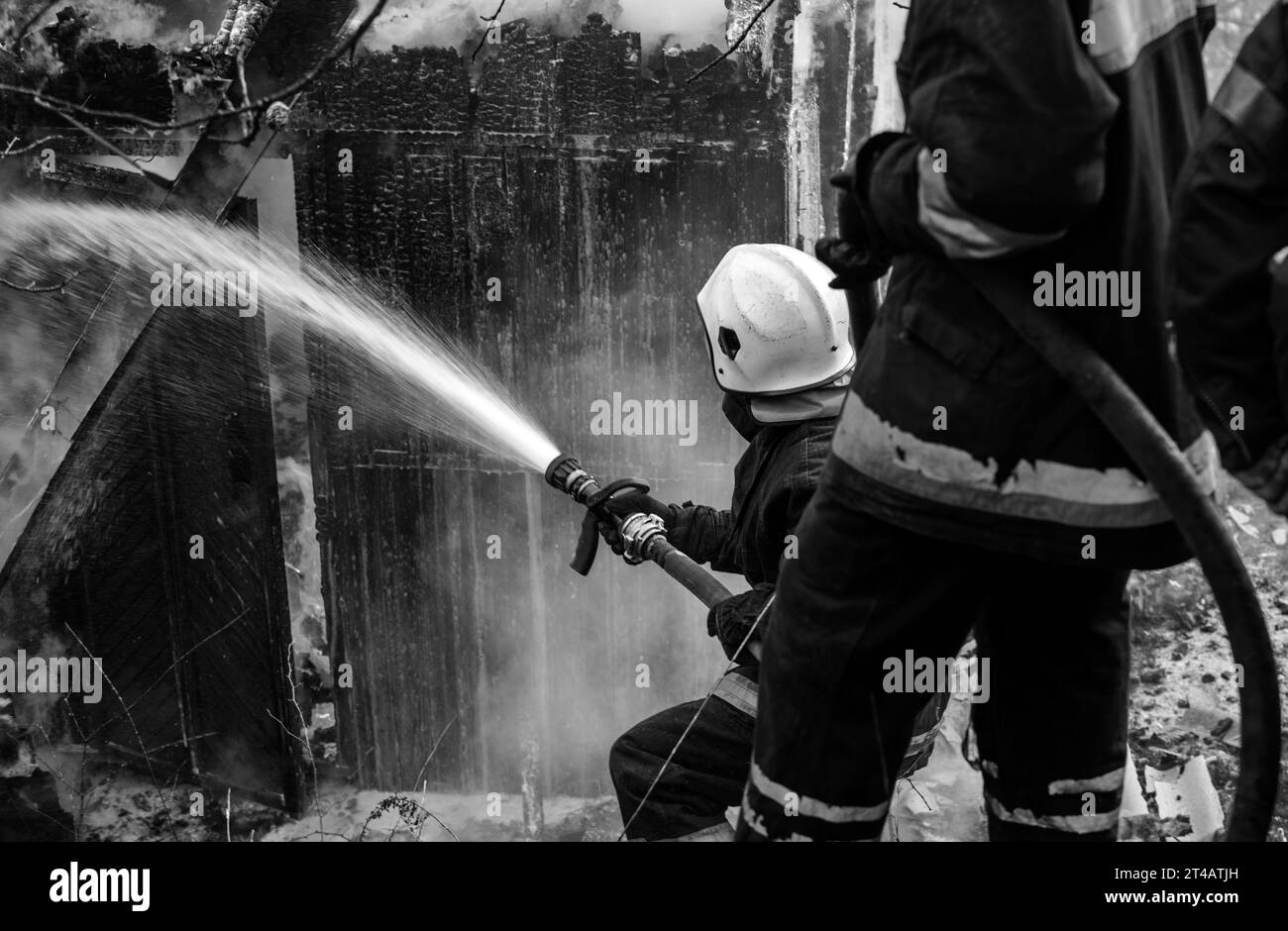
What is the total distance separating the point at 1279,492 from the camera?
6.17 ft

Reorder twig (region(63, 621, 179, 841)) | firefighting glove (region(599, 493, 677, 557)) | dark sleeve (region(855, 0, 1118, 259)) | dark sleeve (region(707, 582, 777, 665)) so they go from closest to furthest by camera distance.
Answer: dark sleeve (region(855, 0, 1118, 259)) < dark sleeve (region(707, 582, 777, 665)) < firefighting glove (region(599, 493, 677, 557)) < twig (region(63, 621, 179, 841))

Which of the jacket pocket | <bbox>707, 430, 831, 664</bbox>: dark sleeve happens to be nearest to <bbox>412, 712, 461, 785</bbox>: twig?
<bbox>707, 430, 831, 664</bbox>: dark sleeve

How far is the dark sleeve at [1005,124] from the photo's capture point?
5.76ft

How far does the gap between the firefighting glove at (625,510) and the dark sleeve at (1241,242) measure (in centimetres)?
204

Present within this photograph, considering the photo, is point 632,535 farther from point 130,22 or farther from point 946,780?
point 130,22

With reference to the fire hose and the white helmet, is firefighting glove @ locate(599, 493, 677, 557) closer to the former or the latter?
the fire hose

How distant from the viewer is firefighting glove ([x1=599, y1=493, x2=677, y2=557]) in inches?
144

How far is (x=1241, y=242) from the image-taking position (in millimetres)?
1807

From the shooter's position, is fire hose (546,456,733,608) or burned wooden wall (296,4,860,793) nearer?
→ fire hose (546,456,733,608)

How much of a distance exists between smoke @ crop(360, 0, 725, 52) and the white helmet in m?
1.48

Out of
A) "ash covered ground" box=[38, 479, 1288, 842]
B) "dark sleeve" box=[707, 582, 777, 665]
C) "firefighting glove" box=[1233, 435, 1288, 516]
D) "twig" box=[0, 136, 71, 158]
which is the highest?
"twig" box=[0, 136, 71, 158]

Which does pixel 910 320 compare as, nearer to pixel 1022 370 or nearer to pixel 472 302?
pixel 1022 370

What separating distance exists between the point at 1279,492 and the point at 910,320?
679mm

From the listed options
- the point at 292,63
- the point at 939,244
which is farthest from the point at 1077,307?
the point at 292,63
